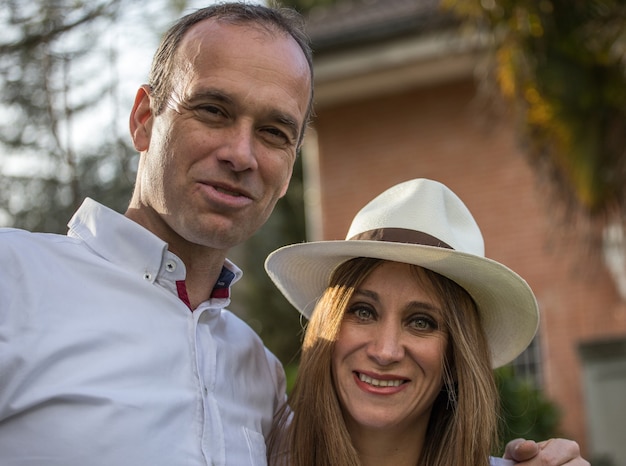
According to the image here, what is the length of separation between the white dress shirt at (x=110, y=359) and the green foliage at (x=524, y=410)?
10.5 ft

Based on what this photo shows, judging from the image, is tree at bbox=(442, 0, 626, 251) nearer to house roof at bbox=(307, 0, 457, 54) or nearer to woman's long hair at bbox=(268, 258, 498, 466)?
house roof at bbox=(307, 0, 457, 54)

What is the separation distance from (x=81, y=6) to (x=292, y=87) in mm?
2419

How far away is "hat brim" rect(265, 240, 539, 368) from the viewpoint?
9.78 ft

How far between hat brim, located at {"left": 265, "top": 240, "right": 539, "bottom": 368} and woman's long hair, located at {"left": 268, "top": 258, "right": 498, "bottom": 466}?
7 cm

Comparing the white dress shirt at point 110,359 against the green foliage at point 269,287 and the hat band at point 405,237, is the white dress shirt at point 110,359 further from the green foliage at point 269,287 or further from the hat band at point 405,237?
the green foliage at point 269,287

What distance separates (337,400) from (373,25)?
22.4ft

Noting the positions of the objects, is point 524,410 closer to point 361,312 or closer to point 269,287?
point 361,312

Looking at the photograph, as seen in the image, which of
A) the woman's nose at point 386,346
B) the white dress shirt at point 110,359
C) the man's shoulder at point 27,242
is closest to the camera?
the white dress shirt at point 110,359

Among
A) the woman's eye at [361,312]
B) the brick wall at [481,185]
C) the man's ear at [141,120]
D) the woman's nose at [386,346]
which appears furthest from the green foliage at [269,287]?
the man's ear at [141,120]

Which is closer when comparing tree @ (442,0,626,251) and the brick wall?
tree @ (442,0,626,251)

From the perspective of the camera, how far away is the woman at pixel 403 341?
2990mm

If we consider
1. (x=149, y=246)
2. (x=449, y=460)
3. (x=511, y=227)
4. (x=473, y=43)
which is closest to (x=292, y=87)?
(x=149, y=246)

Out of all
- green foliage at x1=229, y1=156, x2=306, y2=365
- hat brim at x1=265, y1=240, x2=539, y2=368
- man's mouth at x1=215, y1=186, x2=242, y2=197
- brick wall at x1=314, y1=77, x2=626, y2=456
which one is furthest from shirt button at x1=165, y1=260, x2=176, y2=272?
green foliage at x1=229, y1=156, x2=306, y2=365

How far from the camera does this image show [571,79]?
6.20 meters
